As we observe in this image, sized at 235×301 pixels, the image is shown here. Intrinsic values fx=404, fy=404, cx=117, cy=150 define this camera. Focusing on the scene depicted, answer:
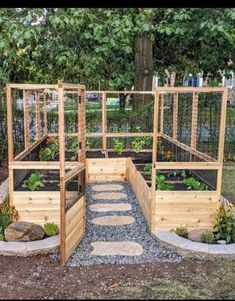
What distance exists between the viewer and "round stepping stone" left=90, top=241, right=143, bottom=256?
14.6 ft

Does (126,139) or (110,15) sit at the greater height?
(110,15)

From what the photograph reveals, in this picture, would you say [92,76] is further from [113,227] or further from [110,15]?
[113,227]

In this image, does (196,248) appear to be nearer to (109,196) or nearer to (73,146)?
(109,196)

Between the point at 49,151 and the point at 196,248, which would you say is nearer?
the point at 196,248

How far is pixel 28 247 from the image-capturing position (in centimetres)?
443

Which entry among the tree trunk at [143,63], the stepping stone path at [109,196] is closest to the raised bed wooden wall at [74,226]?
the stepping stone path at [109,196]

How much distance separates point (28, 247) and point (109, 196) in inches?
101

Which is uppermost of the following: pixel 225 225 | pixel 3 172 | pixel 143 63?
pixel 143 63

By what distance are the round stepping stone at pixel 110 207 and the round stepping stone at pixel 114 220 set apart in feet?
1.11

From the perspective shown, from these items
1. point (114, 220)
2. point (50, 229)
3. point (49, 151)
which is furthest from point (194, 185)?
point (49, 151)

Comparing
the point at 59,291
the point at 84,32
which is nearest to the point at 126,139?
the point at 84,32

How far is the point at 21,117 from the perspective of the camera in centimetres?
892

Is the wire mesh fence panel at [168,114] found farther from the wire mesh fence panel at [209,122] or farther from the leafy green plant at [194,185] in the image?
the leafy green plant at [194,185]

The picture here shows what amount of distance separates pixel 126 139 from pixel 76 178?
4664 mm
